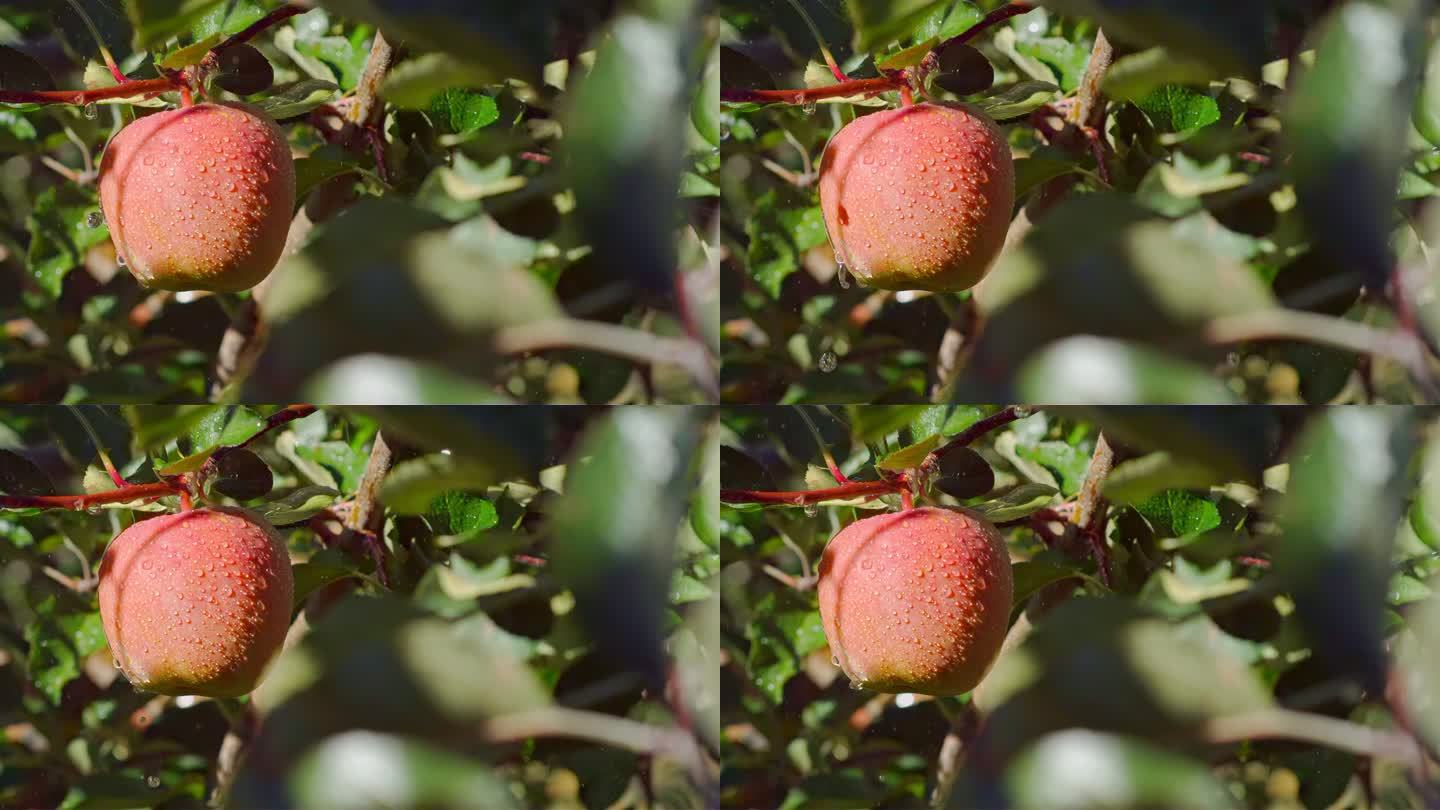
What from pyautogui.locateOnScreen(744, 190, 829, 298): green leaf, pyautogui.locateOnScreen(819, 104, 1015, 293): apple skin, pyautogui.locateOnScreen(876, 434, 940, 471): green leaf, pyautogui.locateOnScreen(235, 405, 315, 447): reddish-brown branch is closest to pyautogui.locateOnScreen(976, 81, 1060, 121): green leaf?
pyautogui.locateOnScreen(819, 104, 1015, 293): apple skin

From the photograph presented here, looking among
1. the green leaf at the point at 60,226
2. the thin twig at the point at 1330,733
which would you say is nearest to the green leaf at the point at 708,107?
the green leaf at the point at 60,226

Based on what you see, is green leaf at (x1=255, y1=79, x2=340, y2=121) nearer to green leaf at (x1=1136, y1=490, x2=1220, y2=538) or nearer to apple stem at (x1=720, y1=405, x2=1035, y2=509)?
apple stem at (x1=720, y1=405, x2=1035, y2=509)

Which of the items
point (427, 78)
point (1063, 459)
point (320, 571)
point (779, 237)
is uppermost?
point (427, 78)

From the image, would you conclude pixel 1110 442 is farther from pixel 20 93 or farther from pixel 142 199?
pixel 20 93

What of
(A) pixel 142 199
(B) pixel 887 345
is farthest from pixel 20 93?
(B) pixel 887 345

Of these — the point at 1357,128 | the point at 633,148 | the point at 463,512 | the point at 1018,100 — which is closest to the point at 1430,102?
the point at 1357,128

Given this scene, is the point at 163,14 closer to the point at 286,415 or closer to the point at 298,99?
the point at 298,99

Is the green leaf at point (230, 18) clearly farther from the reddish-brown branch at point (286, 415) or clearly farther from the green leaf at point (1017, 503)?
the green leaf at point (1017, 503)
